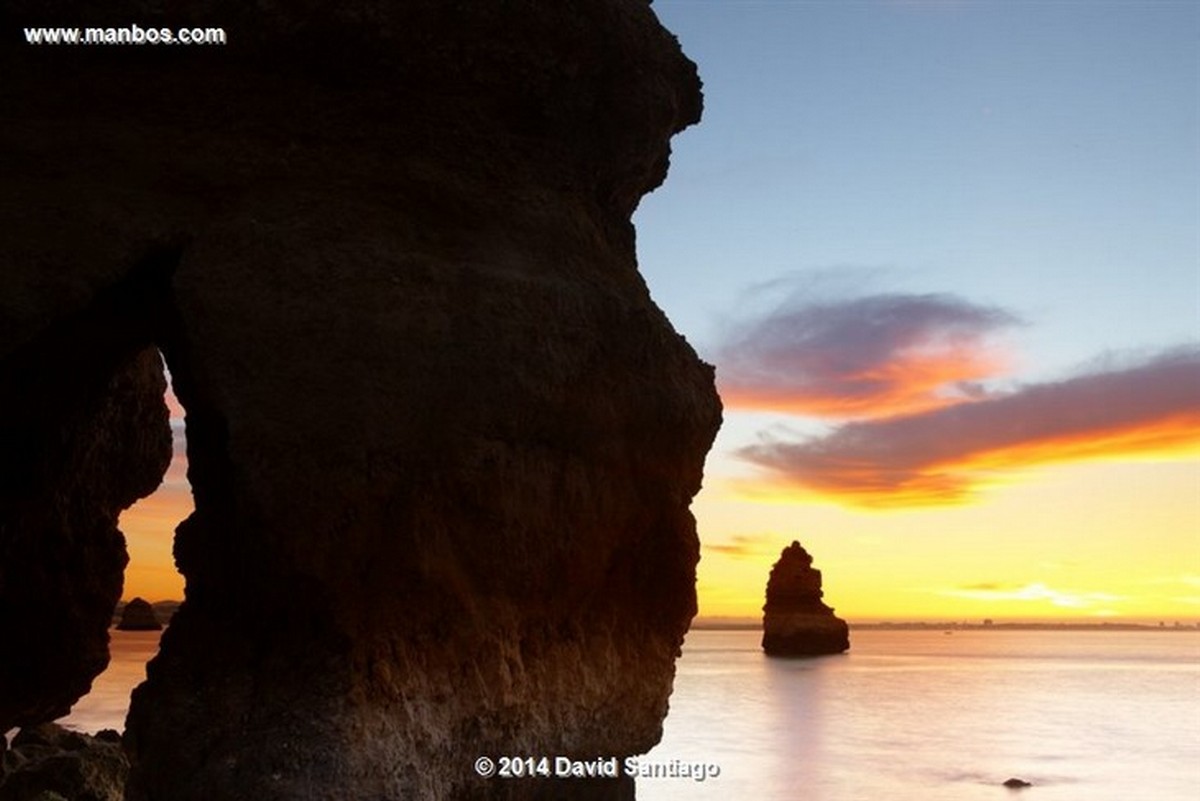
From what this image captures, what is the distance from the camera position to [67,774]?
13789mm

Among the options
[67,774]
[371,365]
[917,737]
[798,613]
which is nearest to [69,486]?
[67,774]

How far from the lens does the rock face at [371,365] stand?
792cm

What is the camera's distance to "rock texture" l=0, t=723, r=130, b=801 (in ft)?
44.1

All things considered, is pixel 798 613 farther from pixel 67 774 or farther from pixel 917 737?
pixel 67 774

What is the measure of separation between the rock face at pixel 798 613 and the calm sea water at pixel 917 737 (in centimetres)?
727

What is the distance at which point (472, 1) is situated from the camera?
9383 mm

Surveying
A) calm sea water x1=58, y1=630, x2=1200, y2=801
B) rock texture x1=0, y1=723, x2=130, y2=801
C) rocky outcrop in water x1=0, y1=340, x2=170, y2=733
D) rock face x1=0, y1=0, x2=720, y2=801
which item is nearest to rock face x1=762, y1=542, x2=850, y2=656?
calm sea water x1=58, y1=630, x2=1200, y2=801

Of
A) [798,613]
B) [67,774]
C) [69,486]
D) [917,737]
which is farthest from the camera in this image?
[798,613]

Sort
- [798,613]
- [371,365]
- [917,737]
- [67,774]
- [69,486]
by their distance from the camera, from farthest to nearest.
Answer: [798,613]
[917,737]
[67,774]
[69,486]
[371,365]

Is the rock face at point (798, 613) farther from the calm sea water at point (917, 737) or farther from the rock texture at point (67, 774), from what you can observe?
the rock texture at point (67, 774)

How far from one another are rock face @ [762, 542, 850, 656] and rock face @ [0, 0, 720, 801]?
72.7 m

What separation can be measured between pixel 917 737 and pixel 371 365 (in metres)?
35.4

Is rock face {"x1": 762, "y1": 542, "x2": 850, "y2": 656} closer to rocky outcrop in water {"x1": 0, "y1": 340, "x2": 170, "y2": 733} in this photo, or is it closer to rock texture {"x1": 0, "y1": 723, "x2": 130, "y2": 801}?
rock texture {"x1": 0, "y1": 723, "x2": 130, "y2": 801}

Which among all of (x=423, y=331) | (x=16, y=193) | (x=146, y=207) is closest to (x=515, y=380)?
(x=423, y=331)
